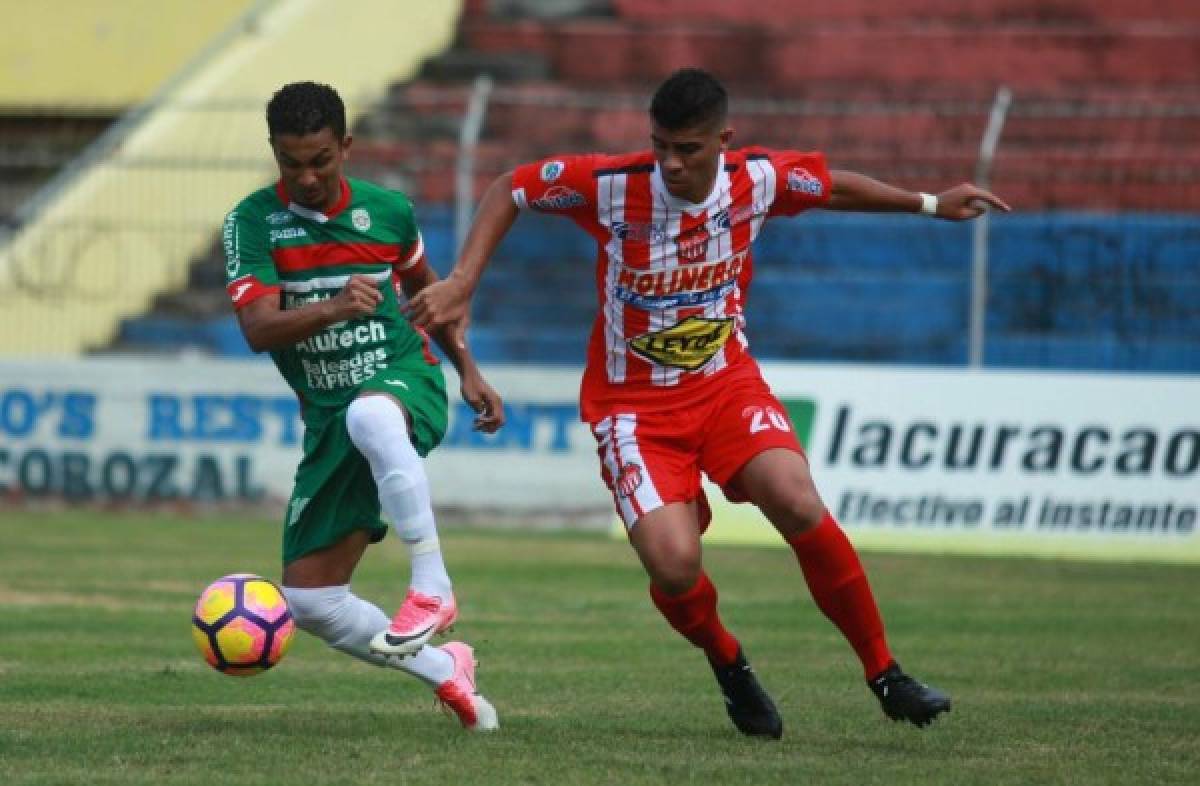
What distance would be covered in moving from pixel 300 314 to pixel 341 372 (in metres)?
0.38

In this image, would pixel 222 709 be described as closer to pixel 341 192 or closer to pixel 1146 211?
pixel 341 192

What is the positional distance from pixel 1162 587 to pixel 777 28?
12.0m

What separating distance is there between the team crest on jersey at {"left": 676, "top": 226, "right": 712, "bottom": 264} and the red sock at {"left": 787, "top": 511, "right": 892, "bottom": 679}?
982 mm

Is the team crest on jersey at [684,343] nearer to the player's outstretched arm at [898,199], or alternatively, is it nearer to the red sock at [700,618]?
the player's outstretched arm at [898,199]

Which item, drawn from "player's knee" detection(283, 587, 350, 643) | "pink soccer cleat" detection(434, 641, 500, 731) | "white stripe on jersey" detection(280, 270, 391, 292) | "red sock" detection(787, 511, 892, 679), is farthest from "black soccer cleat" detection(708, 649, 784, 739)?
"white stripe on jersey" detection(280, 270, 391, 292)

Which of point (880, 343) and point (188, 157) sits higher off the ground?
point (188, 157)

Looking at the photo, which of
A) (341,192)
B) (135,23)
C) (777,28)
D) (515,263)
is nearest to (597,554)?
(515,263)

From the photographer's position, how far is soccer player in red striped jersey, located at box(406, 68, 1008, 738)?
300 inches

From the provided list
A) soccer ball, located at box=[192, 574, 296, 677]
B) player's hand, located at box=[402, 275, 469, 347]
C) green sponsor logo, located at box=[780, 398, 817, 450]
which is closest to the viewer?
player's hand, located at box=[402, 275, 469, 347]

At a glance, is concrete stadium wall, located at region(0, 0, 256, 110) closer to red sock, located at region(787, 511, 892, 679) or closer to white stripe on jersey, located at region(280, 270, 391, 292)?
white stripe on jersey, located at region(280, 270, 391, 292)

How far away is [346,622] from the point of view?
7812 millimetres

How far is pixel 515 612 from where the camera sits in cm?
1218

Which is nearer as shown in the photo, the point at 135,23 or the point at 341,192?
the point at 341,192

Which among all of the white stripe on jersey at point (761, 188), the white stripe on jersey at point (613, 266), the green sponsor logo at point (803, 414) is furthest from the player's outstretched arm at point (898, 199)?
the green sponsor logo at point (803, 414)
